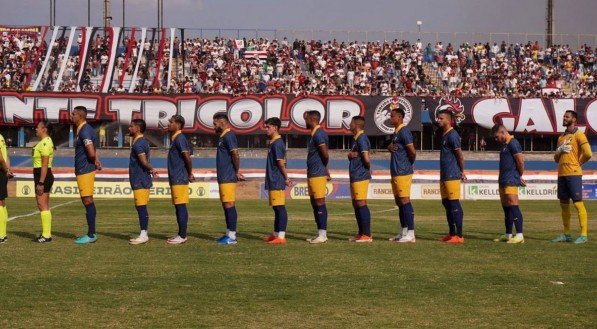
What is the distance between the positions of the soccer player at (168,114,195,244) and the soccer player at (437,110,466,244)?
461cm

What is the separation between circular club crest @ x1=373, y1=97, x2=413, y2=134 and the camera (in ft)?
164

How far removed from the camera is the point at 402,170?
1777 centimetres

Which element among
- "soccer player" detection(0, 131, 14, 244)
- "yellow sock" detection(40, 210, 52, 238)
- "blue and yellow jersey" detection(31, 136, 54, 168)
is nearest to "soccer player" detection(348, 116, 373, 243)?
"blue and yellow jersey" detection(31, 136, 54, 168)

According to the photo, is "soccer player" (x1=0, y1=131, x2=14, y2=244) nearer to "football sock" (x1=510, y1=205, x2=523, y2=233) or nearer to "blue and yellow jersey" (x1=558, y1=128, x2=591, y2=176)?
"football sock" (x1=510, y1=205, x2=523, y2=233)

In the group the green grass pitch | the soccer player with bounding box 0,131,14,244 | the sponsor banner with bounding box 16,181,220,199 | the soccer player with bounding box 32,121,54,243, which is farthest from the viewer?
the sponsor banner with bounding box 16,181,220,199

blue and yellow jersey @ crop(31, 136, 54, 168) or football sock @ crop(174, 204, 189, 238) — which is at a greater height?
blue and yellow jersey @ crop(31, 136, 54, 168)

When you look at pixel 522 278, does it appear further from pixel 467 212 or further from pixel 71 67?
pixel 71 67

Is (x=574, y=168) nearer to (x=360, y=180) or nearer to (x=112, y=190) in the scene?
(x=360, y=180)

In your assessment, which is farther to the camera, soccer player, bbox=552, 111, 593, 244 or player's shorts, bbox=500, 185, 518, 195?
player's shorts, bbox=500, 185, 518, 195

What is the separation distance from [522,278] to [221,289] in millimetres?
4046

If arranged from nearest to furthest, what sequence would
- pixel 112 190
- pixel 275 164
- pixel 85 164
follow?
1. pixel 85 164
2. pixel 275 164
3. pixel 112 190

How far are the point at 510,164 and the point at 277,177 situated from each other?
431 centimetres

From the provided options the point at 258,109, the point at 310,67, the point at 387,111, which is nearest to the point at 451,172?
the point at 258,109

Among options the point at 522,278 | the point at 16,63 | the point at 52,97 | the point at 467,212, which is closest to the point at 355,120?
the point at 522,278
